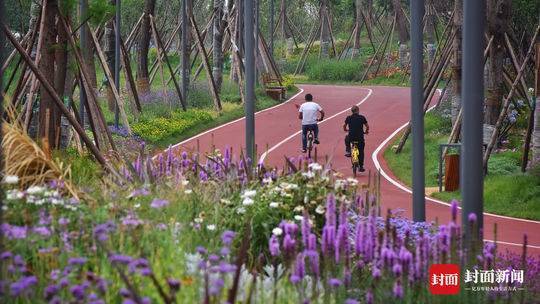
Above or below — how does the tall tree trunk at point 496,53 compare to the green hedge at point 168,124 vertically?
above

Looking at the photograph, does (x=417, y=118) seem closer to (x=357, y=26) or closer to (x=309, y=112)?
(x=309, y=112)

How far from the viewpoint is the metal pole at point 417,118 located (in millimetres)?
13070

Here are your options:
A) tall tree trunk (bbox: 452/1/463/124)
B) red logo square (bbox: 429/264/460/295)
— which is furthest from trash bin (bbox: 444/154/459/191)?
red logo square (bbox: 429/264/460/295)

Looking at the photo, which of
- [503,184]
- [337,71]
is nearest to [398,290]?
[503,184]

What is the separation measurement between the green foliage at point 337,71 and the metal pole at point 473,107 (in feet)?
159

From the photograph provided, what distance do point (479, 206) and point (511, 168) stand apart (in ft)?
43.9

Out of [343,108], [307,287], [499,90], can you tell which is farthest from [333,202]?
[343,108]

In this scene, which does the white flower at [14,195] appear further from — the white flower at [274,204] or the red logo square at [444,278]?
the red logo square at [444,278]

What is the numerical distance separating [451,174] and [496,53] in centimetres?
445

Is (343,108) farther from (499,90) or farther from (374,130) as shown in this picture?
(499,90)

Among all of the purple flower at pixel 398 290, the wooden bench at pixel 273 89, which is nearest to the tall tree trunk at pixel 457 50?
the wooden bench at pixel 273 89

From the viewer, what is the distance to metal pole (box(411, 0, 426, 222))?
13070 millimetres

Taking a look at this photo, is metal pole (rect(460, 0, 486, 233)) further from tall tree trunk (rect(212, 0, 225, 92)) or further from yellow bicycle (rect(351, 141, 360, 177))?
tall tree trunk (rect(212, 0, 225, 92))

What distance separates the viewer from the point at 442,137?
30.5m
